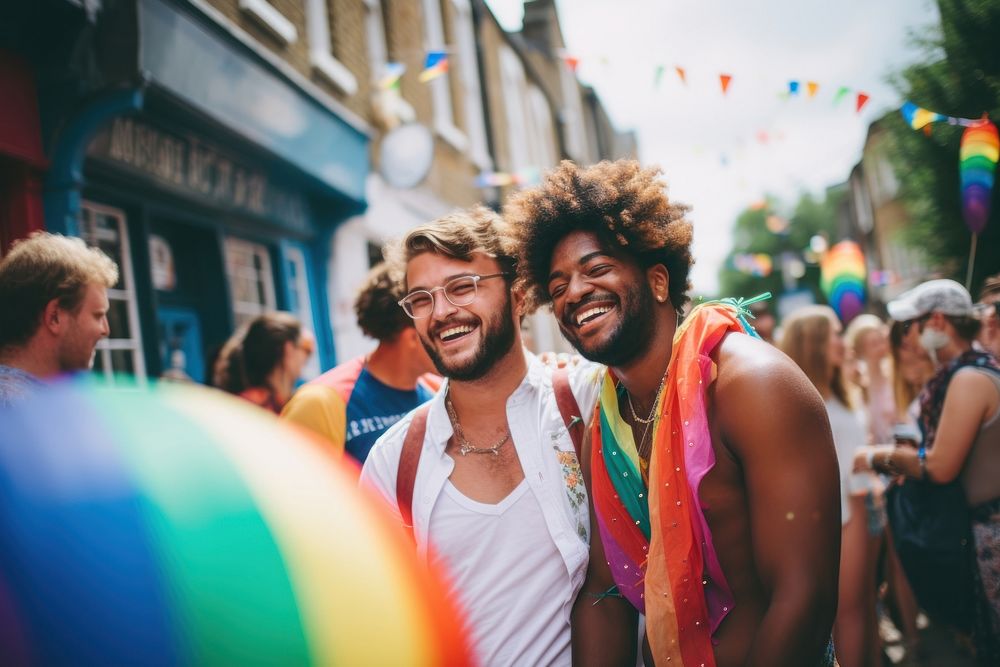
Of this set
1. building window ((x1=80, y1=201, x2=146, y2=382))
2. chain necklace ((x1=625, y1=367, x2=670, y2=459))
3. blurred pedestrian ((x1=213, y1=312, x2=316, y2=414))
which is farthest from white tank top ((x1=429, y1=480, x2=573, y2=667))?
building window ((x1=80, y1=201, x2=146, y2=382))

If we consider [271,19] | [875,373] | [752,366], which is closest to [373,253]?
[271,19]

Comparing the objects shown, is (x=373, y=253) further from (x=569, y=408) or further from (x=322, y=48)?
(x=569, y=408)

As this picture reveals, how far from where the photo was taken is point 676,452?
6.10ft

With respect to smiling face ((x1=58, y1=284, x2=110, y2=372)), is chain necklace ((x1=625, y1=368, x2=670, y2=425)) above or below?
below

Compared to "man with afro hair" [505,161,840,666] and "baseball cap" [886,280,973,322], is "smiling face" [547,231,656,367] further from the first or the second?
"baseball cap" [886,280,973,322]

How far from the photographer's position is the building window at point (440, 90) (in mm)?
10102

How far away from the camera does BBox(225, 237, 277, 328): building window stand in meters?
6.04

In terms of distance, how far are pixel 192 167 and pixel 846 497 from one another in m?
4.71

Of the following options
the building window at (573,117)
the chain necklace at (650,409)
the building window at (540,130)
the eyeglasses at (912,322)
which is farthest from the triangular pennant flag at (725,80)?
the building window at (573,117)

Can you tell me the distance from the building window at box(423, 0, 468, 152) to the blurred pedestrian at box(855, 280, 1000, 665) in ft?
24.8

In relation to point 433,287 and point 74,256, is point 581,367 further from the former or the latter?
point 74,256

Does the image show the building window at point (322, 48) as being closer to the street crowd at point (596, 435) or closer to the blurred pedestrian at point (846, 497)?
the street crowd at point (596, 435)

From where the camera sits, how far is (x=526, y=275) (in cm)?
236

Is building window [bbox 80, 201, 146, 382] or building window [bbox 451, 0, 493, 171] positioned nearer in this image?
building window [bbox 80, 201, 146, 382]
